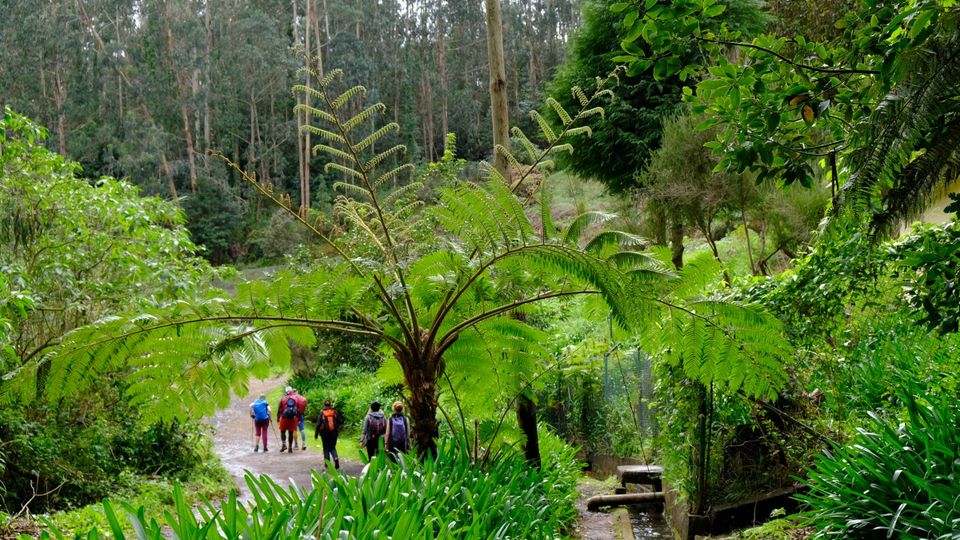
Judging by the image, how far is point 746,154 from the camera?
3.58 meters

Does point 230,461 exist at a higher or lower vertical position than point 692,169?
lower

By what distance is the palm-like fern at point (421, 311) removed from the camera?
444 cm

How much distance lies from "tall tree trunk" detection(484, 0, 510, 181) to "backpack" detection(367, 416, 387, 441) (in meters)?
3.83

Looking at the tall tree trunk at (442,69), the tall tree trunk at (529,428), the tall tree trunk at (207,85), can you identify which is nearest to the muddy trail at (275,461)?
the tall tree trunk at (529,428)

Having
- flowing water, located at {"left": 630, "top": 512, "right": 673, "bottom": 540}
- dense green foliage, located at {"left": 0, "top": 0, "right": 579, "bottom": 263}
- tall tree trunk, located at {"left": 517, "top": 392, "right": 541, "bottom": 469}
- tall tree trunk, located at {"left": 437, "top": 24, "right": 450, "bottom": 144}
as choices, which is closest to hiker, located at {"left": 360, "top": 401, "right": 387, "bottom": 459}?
tall tree trunk, located at {"left": 517, "top": 392, "right": 541, "bottom": 469}

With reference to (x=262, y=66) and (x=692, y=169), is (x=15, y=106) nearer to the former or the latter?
(x=262, y=66)

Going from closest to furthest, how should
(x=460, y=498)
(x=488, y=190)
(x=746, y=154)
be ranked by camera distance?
(x=746, y=154) → (x=460, y=498) → (x=488, y=190)

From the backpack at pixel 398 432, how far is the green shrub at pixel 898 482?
17.5 ft

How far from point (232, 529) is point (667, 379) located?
16.3ft

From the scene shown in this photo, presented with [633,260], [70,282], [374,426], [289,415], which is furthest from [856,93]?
[289,415]

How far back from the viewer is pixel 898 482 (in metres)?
3.74

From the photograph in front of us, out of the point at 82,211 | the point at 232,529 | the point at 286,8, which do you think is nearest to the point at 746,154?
the point at 232,529

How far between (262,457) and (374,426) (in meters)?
6.40

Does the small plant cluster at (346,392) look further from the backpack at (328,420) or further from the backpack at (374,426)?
the backpack at (374,426)
